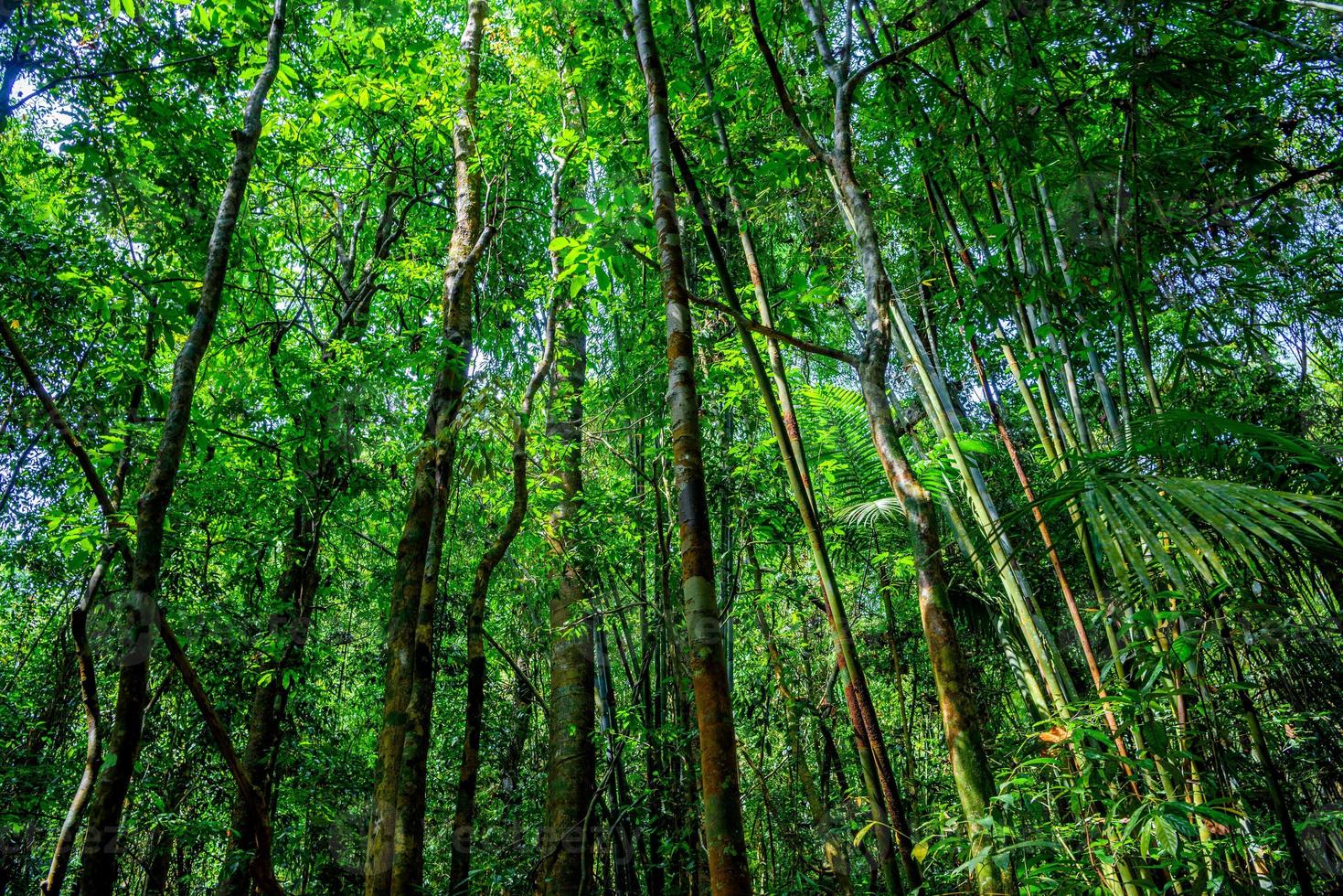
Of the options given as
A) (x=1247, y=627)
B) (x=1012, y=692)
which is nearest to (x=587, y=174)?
(x=1247, y=627)

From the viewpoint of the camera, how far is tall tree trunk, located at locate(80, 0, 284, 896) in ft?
8.31

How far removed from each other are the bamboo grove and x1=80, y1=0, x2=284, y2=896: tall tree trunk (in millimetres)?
16

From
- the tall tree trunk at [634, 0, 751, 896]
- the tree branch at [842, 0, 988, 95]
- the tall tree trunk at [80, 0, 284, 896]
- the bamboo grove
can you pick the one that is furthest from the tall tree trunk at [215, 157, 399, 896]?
the tree branch at [842, 0, 988, 95]

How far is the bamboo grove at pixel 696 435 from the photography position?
2166mm

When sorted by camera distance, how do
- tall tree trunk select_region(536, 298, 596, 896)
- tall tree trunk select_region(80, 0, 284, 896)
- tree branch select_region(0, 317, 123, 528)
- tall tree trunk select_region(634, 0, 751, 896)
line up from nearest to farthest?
tall tree trunk select_region(634, 0, 751, 896) → tall tree trunk select_region(80, 0, 284, 896) → tree branch select_region(0, 317, 123, 528) → tall tree trunk select_region(536, 298, 596, 896)

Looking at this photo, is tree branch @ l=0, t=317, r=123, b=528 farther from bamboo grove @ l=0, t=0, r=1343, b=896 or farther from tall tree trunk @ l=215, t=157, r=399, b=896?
tall tree trunk @ l=215, t=157, r=399, b=896

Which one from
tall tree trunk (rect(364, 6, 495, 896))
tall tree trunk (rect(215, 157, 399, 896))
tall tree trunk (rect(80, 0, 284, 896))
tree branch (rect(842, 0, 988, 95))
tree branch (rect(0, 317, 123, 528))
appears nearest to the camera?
tree branch (rect(842, 0, 988, 95))

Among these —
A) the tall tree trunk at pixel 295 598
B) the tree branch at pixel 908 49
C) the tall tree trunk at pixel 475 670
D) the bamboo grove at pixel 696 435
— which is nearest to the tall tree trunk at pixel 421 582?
the bamboo grove at pixel 696 435

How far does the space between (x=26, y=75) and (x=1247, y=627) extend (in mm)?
6394

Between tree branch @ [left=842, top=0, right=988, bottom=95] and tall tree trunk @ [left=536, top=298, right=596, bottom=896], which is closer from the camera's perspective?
tree branch @ [left=842, top=0, right=988, bottom=95]

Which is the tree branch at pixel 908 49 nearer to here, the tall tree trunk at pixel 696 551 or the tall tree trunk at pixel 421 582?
the tall tree trunk at pixel 696 551

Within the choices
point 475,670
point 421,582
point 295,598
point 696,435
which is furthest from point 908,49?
point 295,598

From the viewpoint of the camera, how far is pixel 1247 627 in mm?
2545

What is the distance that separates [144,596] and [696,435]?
2.24 meters
